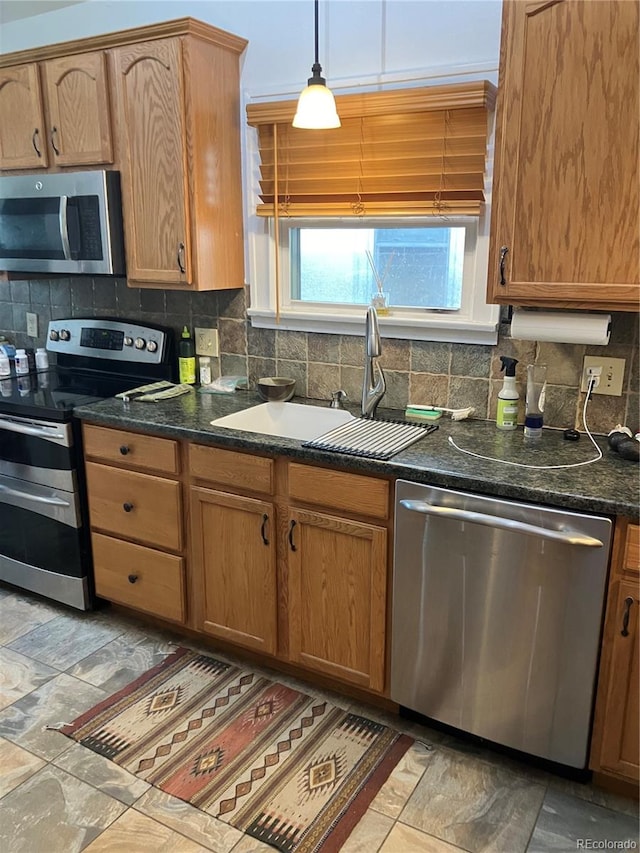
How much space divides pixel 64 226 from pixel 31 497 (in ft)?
3.54

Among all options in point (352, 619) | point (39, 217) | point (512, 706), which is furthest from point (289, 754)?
point (39, 217)

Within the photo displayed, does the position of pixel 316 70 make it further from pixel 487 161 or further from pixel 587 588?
pixel 587 588

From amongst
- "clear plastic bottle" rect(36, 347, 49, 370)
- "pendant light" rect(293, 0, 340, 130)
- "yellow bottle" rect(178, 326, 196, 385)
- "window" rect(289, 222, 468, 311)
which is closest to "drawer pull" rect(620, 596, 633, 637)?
"window" rect(289, 222, 468, 311)

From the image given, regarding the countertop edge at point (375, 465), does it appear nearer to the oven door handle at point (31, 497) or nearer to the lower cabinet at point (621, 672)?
the lower cabinet at point (621, 672)

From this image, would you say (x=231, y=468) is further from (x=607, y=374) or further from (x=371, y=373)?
(x=607, y=374)

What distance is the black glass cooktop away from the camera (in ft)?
8.50

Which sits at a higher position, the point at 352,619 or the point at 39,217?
the point at 39,217

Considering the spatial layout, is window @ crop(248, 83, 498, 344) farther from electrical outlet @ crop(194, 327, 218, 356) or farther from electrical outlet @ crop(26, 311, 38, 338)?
electrical outlet @ crop(26, 311, 38, 338)

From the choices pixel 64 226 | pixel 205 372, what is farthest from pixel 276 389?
pixel 64 226

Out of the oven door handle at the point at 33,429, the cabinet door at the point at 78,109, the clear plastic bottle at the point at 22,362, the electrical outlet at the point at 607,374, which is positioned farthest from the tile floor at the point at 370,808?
the cabinet door at the point at 78,109

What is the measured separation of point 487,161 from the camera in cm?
221

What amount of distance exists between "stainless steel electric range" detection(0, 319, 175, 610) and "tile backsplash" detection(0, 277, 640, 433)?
15 cm

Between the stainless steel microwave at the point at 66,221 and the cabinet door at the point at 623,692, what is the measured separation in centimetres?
212

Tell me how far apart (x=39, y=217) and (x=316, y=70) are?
139 centimetres
